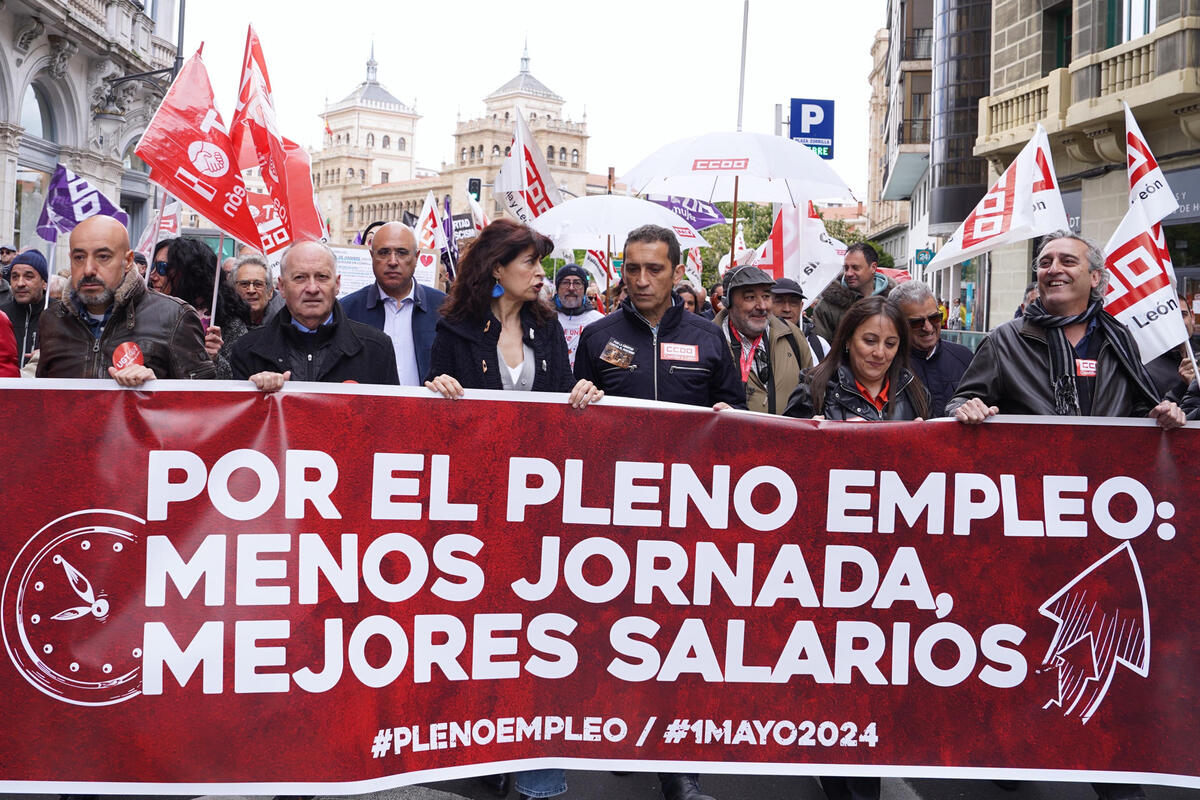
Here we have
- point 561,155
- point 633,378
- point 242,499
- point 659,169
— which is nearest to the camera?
point 242,499

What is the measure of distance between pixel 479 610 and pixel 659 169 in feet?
18.4

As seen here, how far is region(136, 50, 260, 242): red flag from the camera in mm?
5840

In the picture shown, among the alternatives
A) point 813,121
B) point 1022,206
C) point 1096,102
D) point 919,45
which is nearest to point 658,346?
point 1022,206

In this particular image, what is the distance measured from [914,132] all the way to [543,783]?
50022 mm

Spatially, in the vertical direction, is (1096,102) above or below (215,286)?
above

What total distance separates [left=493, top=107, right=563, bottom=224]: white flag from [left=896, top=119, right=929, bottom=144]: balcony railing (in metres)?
42.5

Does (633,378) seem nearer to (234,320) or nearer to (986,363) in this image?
(986,363)

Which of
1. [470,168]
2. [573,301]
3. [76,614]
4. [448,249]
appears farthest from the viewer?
[470,168]

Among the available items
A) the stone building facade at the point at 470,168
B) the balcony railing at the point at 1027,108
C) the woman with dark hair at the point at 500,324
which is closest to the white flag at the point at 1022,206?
the woman with dark hair at the point at 500,324

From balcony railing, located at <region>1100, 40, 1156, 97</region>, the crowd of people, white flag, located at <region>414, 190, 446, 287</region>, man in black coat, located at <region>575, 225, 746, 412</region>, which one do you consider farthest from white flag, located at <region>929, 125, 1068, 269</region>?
balcony railing, located at <region>1100, 40, 1156, 97</region>

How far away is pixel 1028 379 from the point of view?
465 centimetres

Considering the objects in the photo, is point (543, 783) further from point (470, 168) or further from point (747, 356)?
point (470, 168)

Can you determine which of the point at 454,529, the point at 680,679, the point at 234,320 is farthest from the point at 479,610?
the point at 234,320

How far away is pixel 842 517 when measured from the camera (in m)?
4.09
